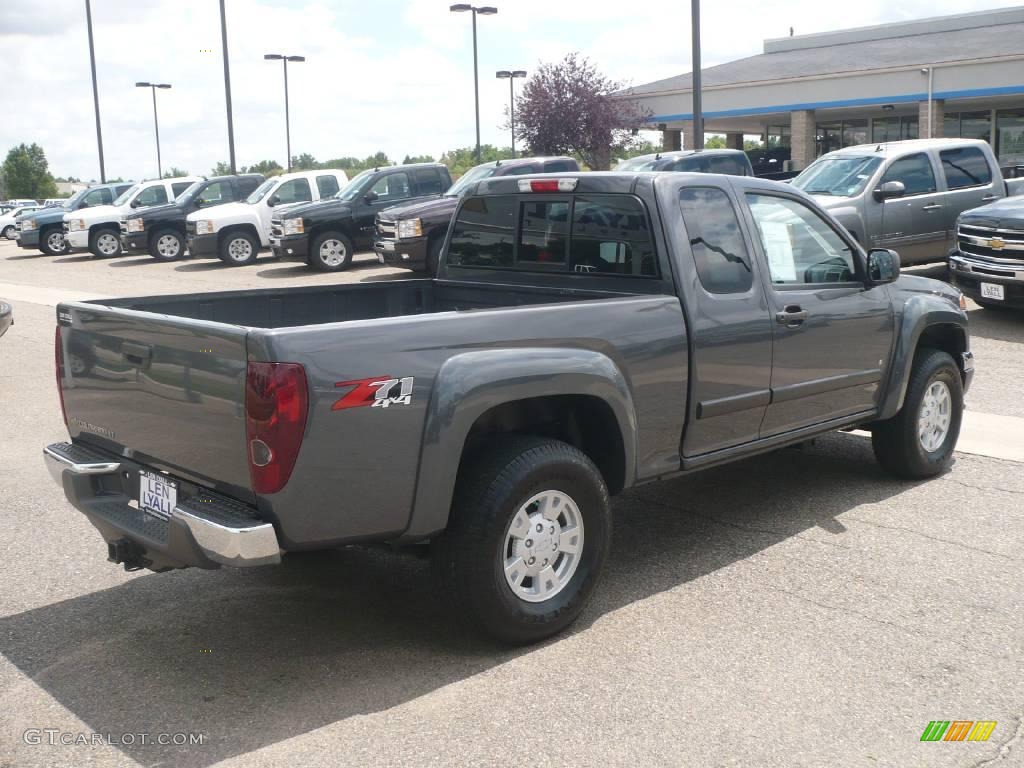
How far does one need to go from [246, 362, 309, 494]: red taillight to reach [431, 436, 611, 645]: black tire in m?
A: 0.76

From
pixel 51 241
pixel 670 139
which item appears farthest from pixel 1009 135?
pixel 51 241

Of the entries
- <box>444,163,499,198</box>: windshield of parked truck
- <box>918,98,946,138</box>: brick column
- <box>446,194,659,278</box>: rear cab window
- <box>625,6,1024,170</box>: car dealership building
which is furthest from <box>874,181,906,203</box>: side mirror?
<box>918,98,946,138</box>: brick column

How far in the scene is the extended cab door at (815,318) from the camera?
5.52 m

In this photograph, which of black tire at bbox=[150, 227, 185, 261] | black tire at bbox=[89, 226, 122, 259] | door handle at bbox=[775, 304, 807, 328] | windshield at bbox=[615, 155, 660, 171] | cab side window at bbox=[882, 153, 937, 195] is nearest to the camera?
door handle at bbox=[775, 304, 807, 328]

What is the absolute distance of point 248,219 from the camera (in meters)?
23.5

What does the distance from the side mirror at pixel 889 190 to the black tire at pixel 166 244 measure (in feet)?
57.1

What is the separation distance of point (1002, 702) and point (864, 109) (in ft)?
115

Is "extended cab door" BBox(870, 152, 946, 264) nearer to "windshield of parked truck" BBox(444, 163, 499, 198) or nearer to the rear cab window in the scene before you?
"windshield of parked truck" BBox(444, 163, 499, 198)

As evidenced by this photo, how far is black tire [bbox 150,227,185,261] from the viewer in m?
26.3

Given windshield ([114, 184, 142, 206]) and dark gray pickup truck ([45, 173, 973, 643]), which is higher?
windshield ([114, 184, 142, 206])

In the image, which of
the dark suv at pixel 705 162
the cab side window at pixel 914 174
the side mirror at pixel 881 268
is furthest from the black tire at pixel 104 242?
the side mirror at pixel 881 268

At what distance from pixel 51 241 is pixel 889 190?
23.9m

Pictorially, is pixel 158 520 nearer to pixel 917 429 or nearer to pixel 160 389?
pixel 160 389

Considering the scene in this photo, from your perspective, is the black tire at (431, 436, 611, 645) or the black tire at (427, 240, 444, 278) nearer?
the black tire at (431, 436, 611, 645)
